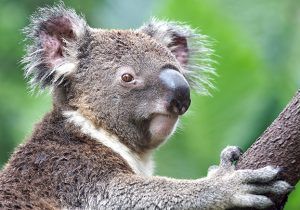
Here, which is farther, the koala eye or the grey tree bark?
the koala eye

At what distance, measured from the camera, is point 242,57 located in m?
11.0

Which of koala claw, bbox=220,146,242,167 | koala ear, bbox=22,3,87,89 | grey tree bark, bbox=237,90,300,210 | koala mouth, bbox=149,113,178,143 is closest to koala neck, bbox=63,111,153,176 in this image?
koala mouth, bbox=149,113,178,143

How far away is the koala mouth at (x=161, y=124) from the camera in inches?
276

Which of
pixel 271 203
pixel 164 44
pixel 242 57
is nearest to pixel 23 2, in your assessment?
pixel 242 57

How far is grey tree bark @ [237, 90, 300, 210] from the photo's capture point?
6.26 meters

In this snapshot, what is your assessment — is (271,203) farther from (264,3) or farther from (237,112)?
(264,3)

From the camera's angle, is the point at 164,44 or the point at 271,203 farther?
the point at 164,44

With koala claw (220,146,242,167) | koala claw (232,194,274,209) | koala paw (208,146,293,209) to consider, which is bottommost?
koala claw (232,194,274,209)

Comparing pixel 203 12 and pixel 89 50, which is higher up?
pixel 203 12

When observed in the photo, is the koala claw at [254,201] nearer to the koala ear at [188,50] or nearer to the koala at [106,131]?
the koala at [106,131]

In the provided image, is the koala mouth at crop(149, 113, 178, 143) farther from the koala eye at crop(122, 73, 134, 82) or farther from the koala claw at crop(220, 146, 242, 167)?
the koala claw at crop(220, 146, 242, 167)

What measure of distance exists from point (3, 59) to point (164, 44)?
977cm

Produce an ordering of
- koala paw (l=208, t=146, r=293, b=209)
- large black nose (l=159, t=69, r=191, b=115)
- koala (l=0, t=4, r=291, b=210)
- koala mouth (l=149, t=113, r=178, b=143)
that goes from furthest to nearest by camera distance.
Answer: koala mouth (l=149, t=113, r=178, b=143)
large black nose (l=159, t=69, r=191, b=115)
koala (l=0, t=4, r=291, b=210)
koala paw (l=208, t=146, r=293, b=209)

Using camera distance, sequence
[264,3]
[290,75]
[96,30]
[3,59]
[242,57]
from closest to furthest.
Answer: [96,30], [242,57], [290,75], [264,3], [3,59]
